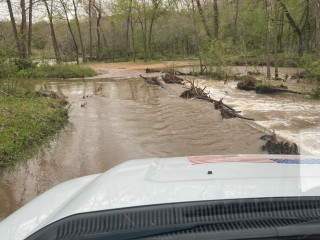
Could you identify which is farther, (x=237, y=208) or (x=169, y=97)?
(x=169, y=97)

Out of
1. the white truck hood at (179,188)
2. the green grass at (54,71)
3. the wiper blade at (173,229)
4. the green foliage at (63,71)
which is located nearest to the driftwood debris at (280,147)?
the white truck hood at (179,188)

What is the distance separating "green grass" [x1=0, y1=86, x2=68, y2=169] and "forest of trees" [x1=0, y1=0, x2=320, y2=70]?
349 centimetres

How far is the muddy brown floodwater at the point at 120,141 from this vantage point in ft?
19.1

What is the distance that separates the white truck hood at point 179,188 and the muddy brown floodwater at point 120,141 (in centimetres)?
326

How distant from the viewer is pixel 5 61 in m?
13.1

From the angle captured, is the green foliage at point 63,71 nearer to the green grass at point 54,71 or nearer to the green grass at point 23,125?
the green grass at point 54,71

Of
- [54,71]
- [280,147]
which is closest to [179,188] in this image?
[280,147]

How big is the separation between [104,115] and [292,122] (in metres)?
5.89

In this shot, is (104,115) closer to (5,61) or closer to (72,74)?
(5,61)

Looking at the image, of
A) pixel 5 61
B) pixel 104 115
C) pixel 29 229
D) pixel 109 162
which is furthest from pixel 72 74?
pixel 29 229

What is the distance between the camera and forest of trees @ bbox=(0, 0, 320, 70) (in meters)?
21.7

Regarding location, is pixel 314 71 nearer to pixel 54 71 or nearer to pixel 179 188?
pixel 179 188

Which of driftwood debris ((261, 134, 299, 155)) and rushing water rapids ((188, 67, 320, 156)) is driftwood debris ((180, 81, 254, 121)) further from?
driftwood debris ((261, 134, 299, 155))

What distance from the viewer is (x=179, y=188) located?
4.91 ft
